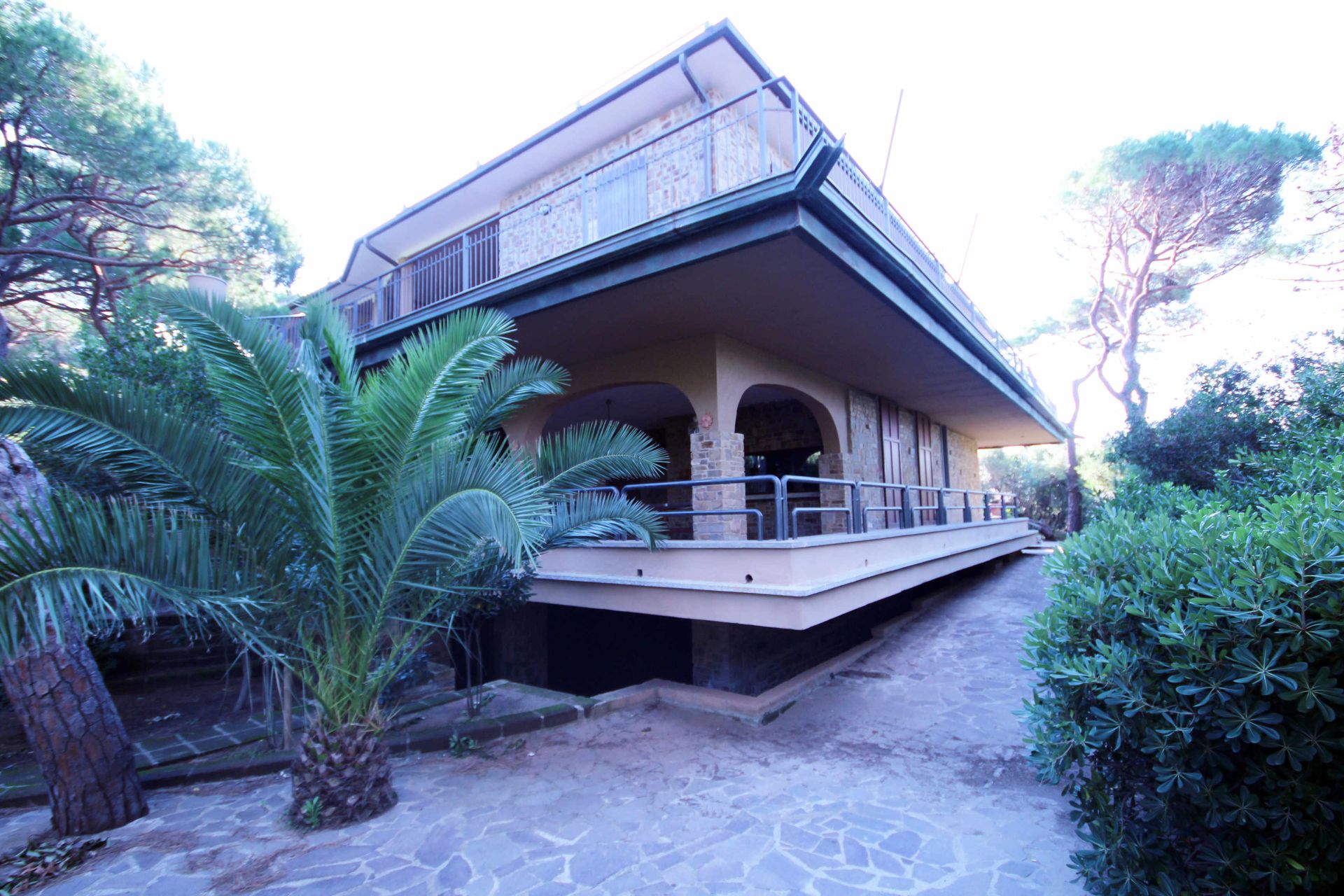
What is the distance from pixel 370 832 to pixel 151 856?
3.88 ft

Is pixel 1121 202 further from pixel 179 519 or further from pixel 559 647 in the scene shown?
pixel 179 519

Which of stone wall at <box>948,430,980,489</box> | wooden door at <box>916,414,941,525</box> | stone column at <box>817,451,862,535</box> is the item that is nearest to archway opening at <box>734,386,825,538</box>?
stone column at <box>817,451,862,535</box>

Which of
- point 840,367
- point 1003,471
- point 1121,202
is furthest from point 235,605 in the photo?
point 1003,471

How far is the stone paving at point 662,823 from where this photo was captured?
3609 millimetres

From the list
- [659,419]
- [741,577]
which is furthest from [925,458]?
[741,577]

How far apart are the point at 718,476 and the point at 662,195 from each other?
3.91m

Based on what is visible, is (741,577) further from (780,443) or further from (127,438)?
(780,443)

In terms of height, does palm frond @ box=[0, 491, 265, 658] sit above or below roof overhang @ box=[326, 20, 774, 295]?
below

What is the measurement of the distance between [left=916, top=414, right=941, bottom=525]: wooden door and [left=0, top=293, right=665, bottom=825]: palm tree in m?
12.4

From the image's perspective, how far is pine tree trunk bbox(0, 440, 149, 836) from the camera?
4051 mm

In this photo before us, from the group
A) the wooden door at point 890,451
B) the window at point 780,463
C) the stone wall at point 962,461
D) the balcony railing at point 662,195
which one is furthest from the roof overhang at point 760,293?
the stone wall at point 962,461

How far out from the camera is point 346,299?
15492mm

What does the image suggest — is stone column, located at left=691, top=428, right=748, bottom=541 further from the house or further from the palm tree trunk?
the palm tree trunk

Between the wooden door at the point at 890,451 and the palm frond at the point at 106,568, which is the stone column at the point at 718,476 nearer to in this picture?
the palm frond at the point at 106,568
